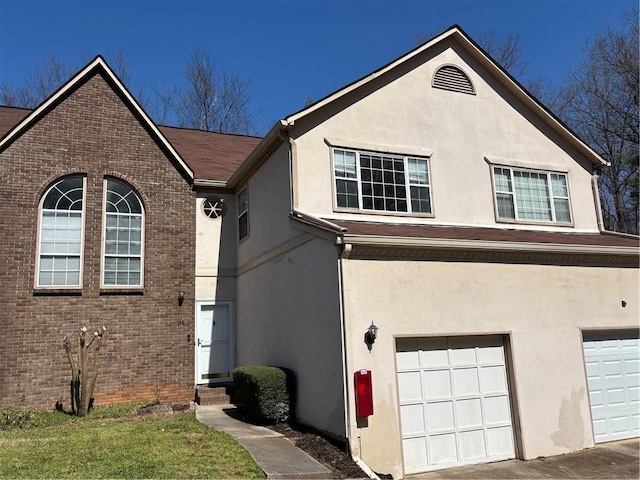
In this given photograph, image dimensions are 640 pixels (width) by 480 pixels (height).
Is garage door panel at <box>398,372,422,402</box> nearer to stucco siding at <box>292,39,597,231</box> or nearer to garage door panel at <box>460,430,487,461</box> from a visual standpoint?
garage door panel at <box>460,430,487,461</box>

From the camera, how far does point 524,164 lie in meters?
12.5

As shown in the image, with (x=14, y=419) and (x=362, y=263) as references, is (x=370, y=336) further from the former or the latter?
(x=14, y=419)

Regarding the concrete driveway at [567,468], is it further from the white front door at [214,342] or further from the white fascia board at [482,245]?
the white front door at [214,342]

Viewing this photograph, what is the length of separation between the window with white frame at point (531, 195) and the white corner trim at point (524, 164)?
0.35 feet

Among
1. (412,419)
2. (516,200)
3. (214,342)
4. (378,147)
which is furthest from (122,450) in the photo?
(516,200)

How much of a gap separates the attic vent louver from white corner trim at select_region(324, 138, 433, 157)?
1.91 m

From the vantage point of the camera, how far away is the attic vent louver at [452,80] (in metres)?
12.1

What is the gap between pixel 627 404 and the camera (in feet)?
33.1

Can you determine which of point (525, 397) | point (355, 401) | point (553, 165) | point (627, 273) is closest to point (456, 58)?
point (553, 165)

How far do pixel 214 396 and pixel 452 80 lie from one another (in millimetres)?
9897

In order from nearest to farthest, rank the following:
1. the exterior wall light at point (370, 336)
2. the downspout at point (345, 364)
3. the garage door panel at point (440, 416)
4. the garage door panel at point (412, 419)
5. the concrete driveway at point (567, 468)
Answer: the downspout at point (345, 364), the concrete driveway at point (567, 468), the exterior wall light at point (370, 336), the garage door panel at point (412, 419), the garage door panel at point (440, 416)

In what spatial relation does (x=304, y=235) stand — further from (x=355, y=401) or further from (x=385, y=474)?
(x=385, y=474)

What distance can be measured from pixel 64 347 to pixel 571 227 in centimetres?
1293

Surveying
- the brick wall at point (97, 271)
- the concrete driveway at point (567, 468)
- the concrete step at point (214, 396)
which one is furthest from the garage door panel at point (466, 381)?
the brick wall at point (97, 271)
